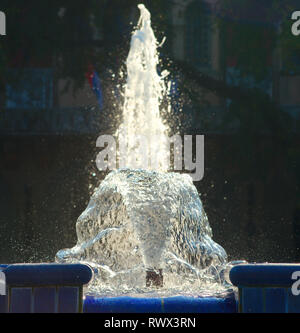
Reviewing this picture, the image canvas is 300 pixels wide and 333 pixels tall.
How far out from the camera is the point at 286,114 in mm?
19625

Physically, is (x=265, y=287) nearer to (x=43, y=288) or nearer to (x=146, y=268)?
(x=43, y=288)

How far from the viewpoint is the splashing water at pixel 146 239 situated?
6500 mm

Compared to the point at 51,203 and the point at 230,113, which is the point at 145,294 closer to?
the point at 230,113

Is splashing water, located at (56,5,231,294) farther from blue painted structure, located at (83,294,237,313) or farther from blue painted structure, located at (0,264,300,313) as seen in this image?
blue painted structure, located at (0,264,300,313)

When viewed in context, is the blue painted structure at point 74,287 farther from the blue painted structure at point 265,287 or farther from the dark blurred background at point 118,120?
the dark blurred background at point 118,120

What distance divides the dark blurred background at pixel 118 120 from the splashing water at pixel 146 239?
1073 cm

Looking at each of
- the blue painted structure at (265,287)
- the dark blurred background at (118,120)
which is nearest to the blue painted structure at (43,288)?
the blue painted structure at (265,287)

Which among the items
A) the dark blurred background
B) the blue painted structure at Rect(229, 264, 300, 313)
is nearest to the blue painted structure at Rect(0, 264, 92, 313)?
the blue painted structure at Rect(229, 264, 300, 313)

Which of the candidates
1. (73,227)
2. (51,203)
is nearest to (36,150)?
(51,203)

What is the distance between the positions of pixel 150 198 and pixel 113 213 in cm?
51

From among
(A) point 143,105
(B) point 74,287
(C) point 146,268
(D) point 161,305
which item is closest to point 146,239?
(C) point 146,268

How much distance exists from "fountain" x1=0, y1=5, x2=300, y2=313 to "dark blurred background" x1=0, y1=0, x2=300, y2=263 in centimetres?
1087

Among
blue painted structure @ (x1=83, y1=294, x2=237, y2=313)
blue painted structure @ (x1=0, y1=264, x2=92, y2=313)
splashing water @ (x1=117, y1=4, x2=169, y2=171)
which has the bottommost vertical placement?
blue painted structure @ (x1=83, y1=294, x2=237, y2=313)

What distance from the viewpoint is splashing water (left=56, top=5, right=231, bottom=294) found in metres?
6.50
